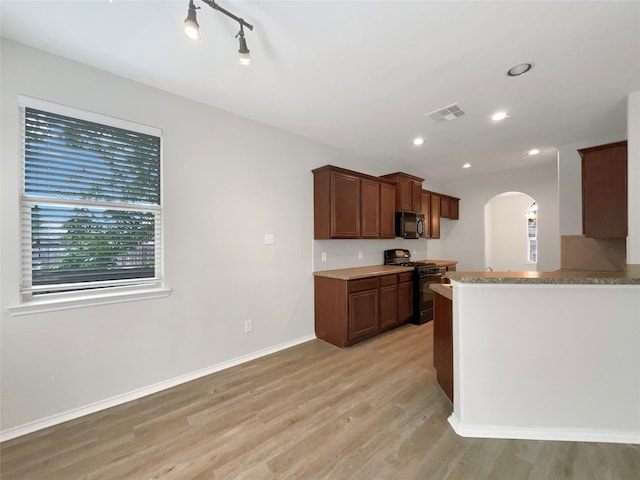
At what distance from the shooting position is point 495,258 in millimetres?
7969

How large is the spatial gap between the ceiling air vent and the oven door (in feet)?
7.59

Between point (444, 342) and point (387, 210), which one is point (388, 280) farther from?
point (444, 342)

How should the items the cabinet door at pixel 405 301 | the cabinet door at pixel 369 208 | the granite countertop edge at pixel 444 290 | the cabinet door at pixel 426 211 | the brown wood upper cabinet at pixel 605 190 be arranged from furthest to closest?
1. the cabinet door at pixel 426 211
2. the cabinet door at pixel 405 301
3. the cabinet door at pixel 369 208
4. the brown wood upper cabinet at pixel 605 190
5. the granite countertop edge at pixel 444 290

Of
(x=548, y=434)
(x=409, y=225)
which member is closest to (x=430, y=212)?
(x=409, y=225)

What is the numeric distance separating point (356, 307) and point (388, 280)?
752mm

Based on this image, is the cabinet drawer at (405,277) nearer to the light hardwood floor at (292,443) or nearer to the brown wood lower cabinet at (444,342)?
the brown wood lower cabinet at (444,342)

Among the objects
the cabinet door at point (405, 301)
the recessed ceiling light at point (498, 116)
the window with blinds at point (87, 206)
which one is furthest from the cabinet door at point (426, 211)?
the window with blinds at point (87, 206)

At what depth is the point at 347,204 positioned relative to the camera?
12.6 feet

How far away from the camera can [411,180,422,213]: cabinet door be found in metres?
4.91

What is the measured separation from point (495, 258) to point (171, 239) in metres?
8.52

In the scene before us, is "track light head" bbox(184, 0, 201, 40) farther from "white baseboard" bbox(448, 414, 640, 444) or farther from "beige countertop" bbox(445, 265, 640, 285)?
"white baseboard" bbox(448, 414, 640, 444)

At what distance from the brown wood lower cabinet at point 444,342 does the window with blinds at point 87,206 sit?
2612mm

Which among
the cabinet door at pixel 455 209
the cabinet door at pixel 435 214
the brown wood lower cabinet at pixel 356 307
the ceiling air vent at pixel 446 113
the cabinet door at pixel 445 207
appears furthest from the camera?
the cabinet door at pixel 455 209

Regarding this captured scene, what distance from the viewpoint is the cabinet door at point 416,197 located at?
4.91 m
